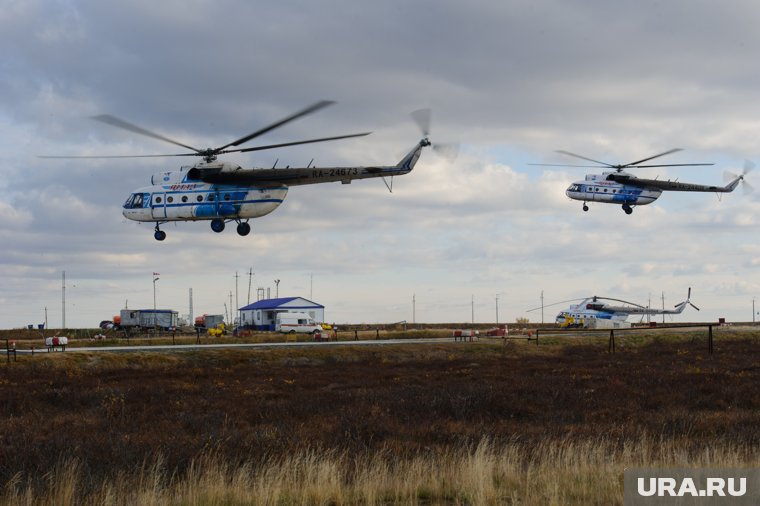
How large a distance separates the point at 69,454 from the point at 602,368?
1058 inches

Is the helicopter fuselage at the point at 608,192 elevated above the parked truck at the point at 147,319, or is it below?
above

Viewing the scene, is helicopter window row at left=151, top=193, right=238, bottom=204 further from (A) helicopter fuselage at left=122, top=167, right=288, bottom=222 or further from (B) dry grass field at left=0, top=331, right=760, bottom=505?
(B) dry grass field at left=0, top=331, right=760, bottom=505

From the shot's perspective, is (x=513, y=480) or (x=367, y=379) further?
(x=367, y=379)

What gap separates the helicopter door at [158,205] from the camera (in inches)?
1737

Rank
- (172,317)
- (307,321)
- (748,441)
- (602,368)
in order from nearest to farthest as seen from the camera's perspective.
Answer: (748,441), (602,368), (307,321), (172,317)

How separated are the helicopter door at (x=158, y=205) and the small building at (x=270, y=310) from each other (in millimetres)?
44689

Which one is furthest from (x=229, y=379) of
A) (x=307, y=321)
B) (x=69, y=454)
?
(x=307, y=321)

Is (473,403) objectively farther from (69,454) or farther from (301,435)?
(69,454)

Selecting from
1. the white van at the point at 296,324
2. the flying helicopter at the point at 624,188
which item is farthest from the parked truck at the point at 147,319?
the flying helicopter at the point at 624,188

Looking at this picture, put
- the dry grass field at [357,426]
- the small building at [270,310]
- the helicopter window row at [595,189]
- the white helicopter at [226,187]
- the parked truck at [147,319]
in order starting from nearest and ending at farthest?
the dry grass field at [357,426] → the white helicopter at [226,187] → the helicopter window row at [595,189] → the small building at [270,310] → the parked truck at [147,319]

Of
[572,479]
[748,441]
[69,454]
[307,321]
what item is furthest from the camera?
[307,321]

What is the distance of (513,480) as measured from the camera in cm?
1211

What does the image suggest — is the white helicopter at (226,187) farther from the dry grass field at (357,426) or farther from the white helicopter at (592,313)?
the white helicopter at (592,313)

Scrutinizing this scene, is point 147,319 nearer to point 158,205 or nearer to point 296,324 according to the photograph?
point 296,324
